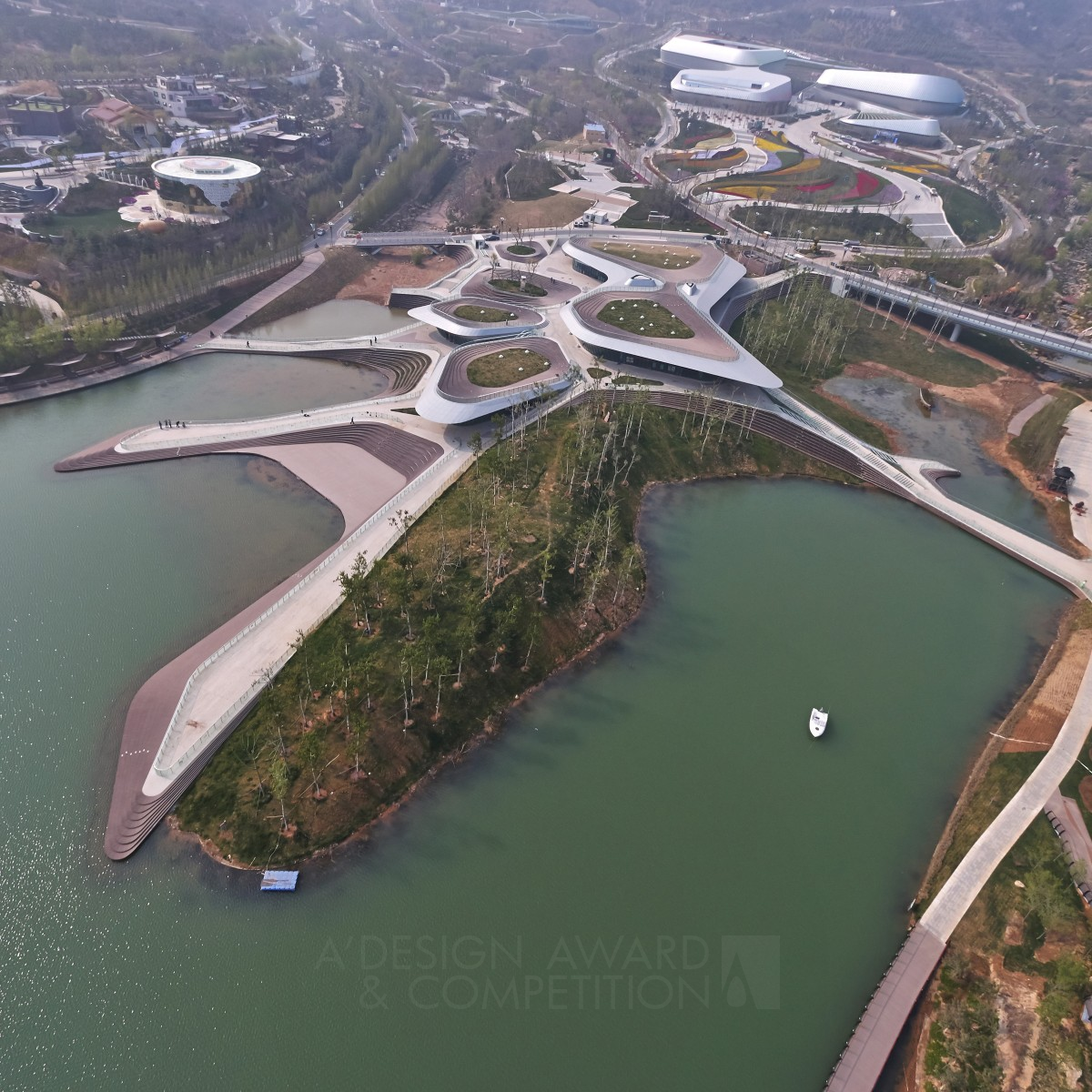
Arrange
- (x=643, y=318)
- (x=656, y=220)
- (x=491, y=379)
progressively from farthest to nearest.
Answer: (x=656, y=220) < (x=643, y=318) < (x=491, y=379)

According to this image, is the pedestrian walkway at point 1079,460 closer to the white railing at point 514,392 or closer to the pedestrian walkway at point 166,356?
the white railing at point 514,392

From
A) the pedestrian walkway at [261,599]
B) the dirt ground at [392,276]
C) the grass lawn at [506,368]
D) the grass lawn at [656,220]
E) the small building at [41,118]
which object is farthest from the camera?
the small building at [41,118]

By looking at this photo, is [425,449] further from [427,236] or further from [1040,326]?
[1040,326]

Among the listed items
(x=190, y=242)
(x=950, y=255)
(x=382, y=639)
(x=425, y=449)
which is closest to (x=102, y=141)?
(x=190, y=242)

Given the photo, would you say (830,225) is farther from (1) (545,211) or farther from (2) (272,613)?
(2) (272,613)

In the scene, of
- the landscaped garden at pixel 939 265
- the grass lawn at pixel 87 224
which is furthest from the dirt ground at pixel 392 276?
the landscaped garden at pixel 939 265

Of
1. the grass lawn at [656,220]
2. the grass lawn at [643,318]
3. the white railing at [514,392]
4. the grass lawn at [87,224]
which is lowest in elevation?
the white railing at [514,392]

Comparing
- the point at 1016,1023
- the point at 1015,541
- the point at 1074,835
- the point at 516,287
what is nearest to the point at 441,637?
the point at 1016,1023
